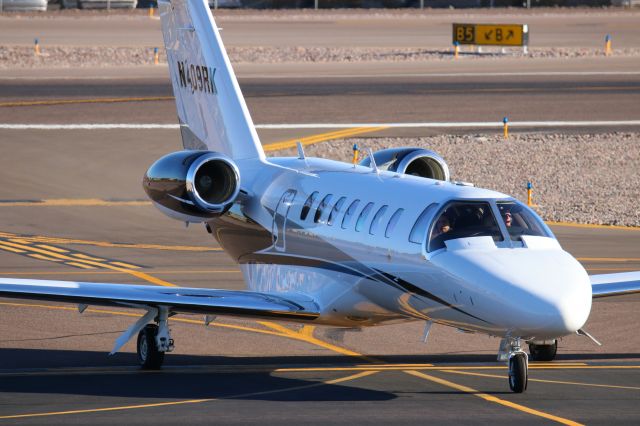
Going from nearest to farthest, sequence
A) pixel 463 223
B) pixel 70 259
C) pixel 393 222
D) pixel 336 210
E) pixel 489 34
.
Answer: pixel 463 223
pixel 393 222
pixel 336 210
pixel 70 259
pixel 489 34

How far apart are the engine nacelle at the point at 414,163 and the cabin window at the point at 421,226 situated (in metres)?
4.99

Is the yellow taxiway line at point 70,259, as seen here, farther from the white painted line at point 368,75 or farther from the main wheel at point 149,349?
the white painted line at point 368,75

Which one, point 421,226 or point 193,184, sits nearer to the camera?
point 421,226

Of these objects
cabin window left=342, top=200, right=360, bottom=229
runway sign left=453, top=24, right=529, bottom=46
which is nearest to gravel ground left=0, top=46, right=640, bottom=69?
runway sign left=453, top=24, right=529, bottom=46

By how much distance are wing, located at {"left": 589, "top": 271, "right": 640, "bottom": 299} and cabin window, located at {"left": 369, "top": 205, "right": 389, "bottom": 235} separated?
3322 mm

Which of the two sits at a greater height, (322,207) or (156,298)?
(322,207)

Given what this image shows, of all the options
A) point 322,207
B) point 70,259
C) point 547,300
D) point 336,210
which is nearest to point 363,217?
point 336,210

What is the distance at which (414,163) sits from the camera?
24828mm

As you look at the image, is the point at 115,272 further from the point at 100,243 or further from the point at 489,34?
the point at 489,34

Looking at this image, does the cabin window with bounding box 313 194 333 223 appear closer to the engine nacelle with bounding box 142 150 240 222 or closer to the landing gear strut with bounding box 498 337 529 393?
the engine nacelle with bounding box 142 150 240 222

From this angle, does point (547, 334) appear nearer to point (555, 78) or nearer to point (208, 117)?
point (208, 117)

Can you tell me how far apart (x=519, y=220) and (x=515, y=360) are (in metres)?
2.03

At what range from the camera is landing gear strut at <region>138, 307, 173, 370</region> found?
21.1 m

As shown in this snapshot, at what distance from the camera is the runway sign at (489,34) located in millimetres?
80562
